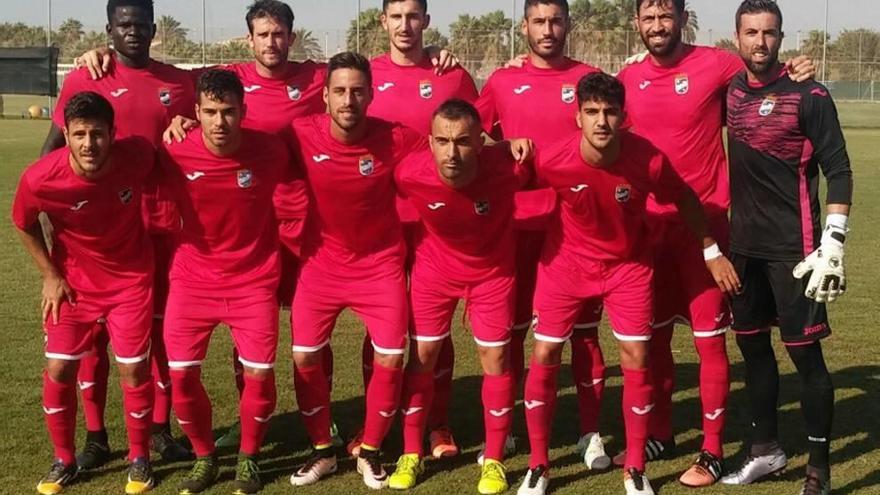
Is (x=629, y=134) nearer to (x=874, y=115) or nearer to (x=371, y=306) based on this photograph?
(x=371, y=306)

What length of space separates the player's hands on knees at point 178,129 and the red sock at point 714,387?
2985 millimetres

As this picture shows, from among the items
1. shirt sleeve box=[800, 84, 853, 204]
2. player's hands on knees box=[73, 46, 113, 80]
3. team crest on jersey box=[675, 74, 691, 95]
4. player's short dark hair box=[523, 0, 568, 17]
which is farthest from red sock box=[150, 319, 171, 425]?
shirt sleeve box=[800, 84, 853, 204]

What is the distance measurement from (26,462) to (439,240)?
259cm

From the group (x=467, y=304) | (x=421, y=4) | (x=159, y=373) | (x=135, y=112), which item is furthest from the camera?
(x=159, y=373)

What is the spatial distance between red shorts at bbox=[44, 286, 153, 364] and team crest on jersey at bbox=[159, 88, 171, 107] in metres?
1.14

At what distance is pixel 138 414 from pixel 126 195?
1141 millimetres

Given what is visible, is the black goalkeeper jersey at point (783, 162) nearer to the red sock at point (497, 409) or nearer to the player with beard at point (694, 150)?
the player with beard at point (694, 150)

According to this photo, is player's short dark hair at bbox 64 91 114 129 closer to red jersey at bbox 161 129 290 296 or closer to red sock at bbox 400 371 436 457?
red jersey at bbox 161 129 290 296

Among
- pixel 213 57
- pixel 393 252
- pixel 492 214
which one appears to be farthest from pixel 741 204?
pixel 213 57

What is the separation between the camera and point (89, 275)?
5.25 metres

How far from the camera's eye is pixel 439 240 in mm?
5414

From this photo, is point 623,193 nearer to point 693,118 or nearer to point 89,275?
point 693,118

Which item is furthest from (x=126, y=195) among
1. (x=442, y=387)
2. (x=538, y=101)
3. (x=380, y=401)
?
(x=538, y=101)

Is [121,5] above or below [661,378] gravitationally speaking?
above
